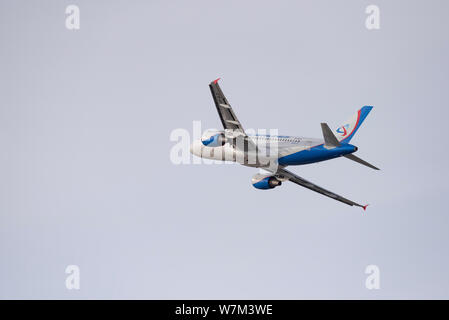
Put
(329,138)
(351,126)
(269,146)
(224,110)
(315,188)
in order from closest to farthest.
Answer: (329,138) < (224,110) < (351,126) < (269,146) < (315,188)

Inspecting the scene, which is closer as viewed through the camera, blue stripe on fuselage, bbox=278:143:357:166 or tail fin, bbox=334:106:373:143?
blue stripe on fuselage, bbox=278:143:357:166

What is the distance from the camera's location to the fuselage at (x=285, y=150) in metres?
69.4

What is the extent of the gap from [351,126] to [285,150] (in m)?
6.10

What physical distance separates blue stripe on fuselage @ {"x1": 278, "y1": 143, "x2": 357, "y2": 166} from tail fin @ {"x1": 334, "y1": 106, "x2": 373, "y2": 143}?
7.69ft

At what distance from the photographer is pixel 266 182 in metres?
76.9

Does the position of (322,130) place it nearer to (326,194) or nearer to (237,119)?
(237,119)

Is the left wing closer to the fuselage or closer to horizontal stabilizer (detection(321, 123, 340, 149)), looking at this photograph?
the fuselage

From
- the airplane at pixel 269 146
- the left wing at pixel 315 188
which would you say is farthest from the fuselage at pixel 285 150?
the left wing at pixel 315 188

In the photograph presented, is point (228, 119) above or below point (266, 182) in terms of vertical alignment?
above

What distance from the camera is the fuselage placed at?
6944 centimetres

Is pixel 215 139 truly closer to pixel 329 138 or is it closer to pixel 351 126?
pixel 329 138

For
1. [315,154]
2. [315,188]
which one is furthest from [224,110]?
[315,188]

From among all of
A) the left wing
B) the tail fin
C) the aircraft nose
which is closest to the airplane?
the tail fin

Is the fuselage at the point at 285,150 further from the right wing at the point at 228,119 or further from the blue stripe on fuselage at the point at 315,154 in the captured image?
the right wing at the point at 228,119
